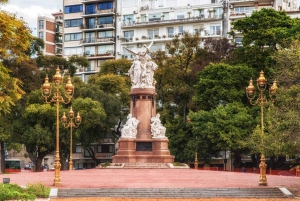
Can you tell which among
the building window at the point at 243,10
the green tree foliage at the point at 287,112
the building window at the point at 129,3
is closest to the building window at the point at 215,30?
the building window at the point at 243,10

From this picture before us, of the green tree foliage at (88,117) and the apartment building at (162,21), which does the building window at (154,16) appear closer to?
the apartment building at (162,21)

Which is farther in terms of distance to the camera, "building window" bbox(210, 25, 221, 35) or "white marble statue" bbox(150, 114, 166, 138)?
"building window" bbox(210, 25, 221, 35)

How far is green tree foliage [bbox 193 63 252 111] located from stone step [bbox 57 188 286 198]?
30.7 meters

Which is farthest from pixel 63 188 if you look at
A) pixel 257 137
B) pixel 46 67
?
pixel 46 67

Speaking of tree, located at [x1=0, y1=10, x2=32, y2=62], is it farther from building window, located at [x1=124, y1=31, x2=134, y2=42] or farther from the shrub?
building window, located at [x1=124, y1=31, x2=134, y2=42]

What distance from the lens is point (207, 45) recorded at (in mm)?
73812

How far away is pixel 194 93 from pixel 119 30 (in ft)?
111

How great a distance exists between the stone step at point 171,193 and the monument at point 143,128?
78.9 feet

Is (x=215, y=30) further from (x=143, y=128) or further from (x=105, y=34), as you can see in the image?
(x=143, y=128)

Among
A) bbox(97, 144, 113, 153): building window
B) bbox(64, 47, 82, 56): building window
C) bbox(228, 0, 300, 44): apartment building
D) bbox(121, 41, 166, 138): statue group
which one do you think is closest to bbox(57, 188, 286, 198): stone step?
bbox(121, 41, 166, 138): statue group

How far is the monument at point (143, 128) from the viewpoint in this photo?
55.1m

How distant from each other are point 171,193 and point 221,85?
33365mm

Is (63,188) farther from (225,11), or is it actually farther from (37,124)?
(225,11)

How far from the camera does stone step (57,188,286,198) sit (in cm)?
2991
